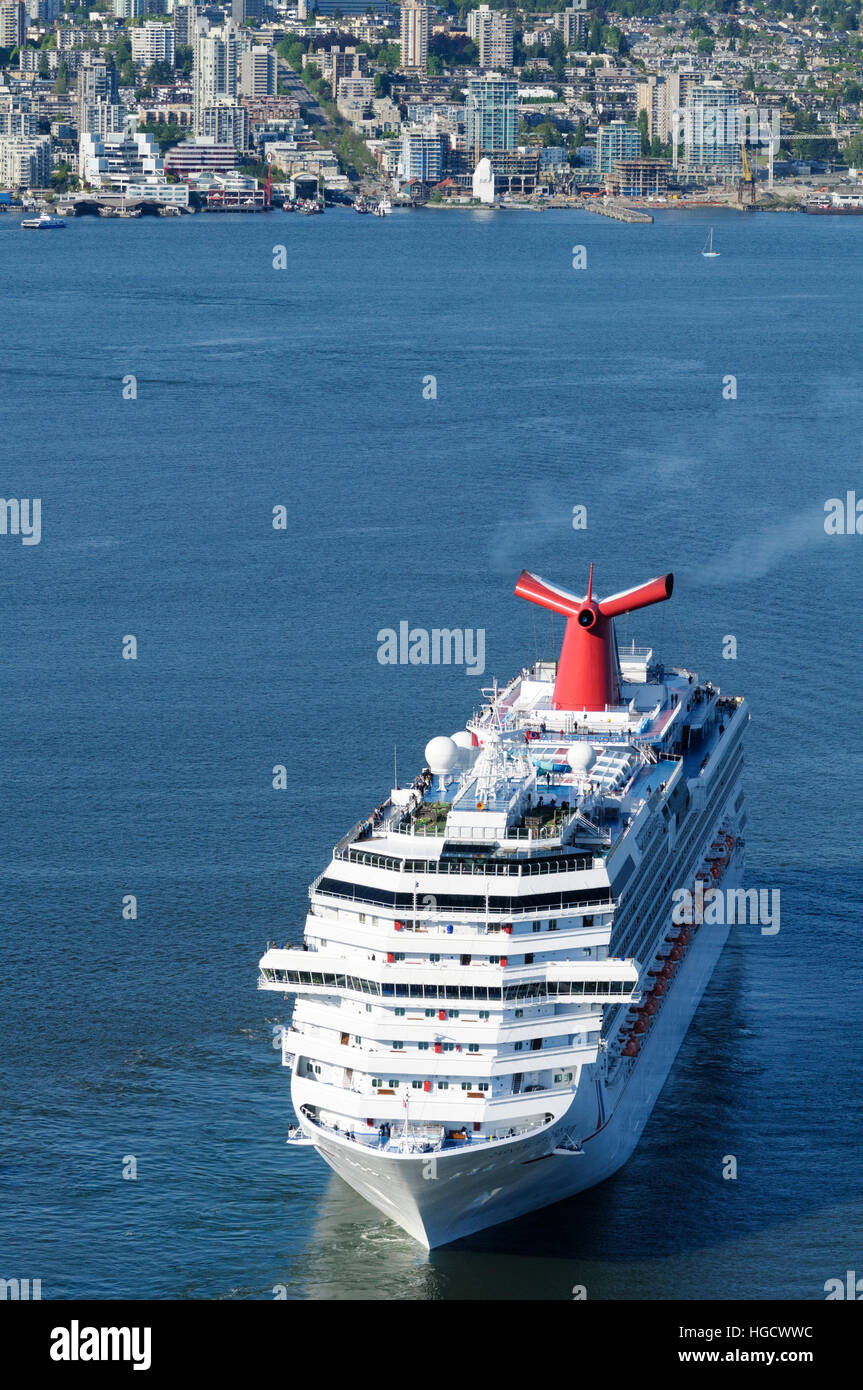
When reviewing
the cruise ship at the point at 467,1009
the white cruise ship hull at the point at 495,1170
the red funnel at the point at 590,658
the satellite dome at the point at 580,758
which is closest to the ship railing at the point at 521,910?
the cruise ship at the point at 467,1009

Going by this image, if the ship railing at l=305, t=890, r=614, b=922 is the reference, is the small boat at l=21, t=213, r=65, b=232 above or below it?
above

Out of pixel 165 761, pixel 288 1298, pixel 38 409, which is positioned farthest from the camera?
pixel 38 409

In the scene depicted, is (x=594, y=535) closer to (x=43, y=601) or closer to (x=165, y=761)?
(x=43, y=601)

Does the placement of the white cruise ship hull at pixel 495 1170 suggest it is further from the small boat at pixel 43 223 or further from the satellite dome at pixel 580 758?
the small boat at pixel 43 223

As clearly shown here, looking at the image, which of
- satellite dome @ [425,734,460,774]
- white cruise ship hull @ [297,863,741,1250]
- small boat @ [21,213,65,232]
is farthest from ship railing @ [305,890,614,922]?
small boat @ [21,213,65,232]

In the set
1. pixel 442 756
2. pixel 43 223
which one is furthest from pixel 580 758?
pixel 43 223

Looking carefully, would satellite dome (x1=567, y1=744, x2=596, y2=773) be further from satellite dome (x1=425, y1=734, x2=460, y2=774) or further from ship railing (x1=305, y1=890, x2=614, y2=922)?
ship railing (x1=305, y1=890, x2=614, y2=922)

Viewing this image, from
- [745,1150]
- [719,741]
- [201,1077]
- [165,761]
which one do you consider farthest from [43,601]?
[745,1150]
